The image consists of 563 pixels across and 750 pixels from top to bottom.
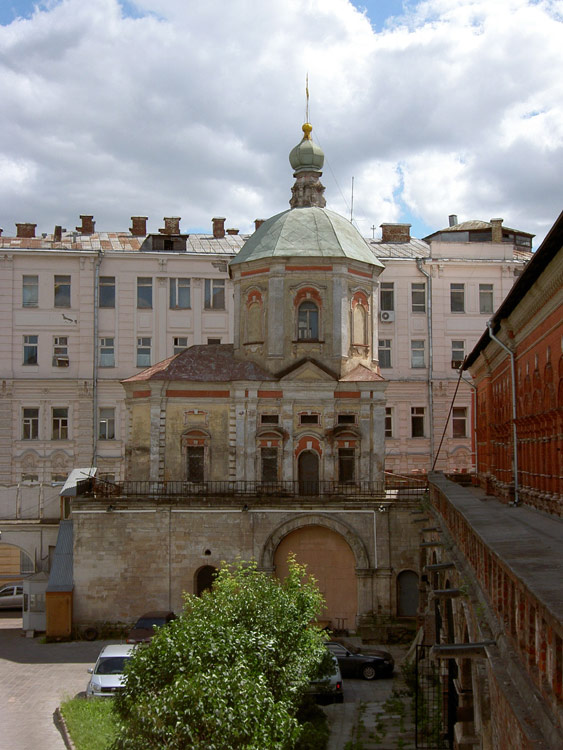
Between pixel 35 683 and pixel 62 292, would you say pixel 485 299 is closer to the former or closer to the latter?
pixel 62 292

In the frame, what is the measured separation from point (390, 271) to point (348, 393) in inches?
569

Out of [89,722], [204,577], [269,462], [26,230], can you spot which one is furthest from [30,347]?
[89,722]

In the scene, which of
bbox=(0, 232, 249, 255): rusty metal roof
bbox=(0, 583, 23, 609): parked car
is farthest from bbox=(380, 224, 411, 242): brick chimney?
bbox=(0, 583, 23, 609): parked car

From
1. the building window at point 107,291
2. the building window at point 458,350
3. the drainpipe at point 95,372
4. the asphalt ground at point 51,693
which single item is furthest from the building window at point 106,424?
the building window at point 458,350

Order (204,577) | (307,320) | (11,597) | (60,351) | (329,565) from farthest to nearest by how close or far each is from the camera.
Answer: (60,351) < (11,597) < (307,320) < (204,577) < (329,565)

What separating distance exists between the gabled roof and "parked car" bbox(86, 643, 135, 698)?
13.3 metres

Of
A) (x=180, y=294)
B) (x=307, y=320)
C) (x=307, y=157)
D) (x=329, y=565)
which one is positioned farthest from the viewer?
(x=180, y=294)

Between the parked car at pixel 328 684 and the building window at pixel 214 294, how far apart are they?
26.4 metres

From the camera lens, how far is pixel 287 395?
121 feet

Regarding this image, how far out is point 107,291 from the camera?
48.7 metres

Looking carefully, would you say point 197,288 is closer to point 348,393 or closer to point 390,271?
point 390,271

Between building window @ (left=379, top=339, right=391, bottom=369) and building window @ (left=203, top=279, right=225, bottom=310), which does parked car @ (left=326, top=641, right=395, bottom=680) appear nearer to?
building window @ (left=379, top=339, right=391, bottom=369)

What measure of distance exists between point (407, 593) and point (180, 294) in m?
21.3

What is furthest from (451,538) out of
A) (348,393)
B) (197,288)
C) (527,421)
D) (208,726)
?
(197,288)
